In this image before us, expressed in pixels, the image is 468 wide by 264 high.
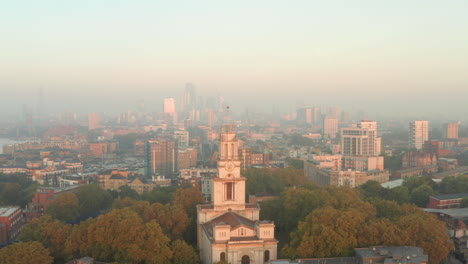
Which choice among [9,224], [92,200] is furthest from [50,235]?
[92,200]

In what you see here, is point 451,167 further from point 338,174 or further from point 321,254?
point 321,254

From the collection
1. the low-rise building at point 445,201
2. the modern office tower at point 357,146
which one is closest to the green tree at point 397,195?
the low-rise building at point 445,201

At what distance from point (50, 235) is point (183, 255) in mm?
9183

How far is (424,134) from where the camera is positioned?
100375 millimetres

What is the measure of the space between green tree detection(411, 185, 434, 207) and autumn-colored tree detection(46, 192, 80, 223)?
98.7ft

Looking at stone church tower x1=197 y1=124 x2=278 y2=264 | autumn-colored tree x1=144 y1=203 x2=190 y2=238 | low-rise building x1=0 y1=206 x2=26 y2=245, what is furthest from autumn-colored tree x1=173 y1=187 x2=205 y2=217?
low-rise building x1=0 y1=206 x2=26 y2=245

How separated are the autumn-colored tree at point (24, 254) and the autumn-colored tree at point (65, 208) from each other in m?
14.6

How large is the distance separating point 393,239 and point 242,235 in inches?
299

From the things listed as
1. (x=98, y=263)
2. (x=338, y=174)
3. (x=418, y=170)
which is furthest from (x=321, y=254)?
(x=418, y=170)

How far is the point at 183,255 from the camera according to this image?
958 inches

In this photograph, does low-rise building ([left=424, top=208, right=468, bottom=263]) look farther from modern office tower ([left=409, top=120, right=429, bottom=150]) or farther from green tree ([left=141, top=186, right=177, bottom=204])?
modern office tower ([left=409, top=120, right=429, bottom=150])

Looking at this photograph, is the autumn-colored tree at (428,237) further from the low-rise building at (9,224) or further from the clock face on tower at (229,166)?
the low-rise building at (9,224)

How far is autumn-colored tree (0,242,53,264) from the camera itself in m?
23.2

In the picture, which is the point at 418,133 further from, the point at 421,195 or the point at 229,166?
the point at 229,166
